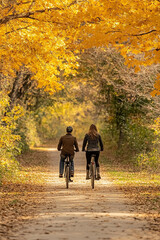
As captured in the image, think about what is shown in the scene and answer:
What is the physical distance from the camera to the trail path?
7.80 m

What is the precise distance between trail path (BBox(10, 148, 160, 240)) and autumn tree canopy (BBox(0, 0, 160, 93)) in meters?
3.89

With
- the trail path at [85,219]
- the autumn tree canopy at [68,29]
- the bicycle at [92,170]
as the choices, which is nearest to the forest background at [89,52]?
the autumn tree canopy at [68,29]

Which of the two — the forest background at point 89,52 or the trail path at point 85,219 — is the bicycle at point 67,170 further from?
the forest background at point 89,52

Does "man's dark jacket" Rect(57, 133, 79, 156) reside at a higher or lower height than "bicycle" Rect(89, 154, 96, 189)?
higher

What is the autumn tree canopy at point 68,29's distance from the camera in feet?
40.8

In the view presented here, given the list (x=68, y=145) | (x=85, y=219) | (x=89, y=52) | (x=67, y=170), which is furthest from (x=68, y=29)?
(x=89, y=52)

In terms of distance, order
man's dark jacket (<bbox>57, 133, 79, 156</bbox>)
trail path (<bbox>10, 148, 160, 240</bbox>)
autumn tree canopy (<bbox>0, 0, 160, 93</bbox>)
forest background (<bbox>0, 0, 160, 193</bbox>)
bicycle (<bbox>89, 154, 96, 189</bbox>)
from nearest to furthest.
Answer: trail path (<bbox>10, 148, 160, 240</bbox>), autumn tree canopy (<bbox>0, 0, 160, 93</bbox>), forest background (<bbox>0, 0, 160, 193</bbox>), bicycle (<bbox>89, 154, 96, 189</bbox>), man's dark jacket (<bbox>57, 133, 79, 156</bbox>)

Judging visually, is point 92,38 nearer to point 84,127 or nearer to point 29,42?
point 29,42

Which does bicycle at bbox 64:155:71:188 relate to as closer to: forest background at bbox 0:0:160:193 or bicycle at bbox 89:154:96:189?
bicycle at bbox 89:154:96:189

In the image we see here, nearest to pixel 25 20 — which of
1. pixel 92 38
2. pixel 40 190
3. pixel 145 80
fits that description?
pixel 92 38

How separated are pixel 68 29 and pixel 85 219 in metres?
7.90

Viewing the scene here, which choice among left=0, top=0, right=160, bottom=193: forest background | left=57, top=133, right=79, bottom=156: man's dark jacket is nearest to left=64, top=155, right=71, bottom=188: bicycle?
left=57, top=133, right=79, bottom=156: man's dark jacket

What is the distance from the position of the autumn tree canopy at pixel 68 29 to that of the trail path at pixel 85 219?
3.89m

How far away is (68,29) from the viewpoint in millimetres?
15461
